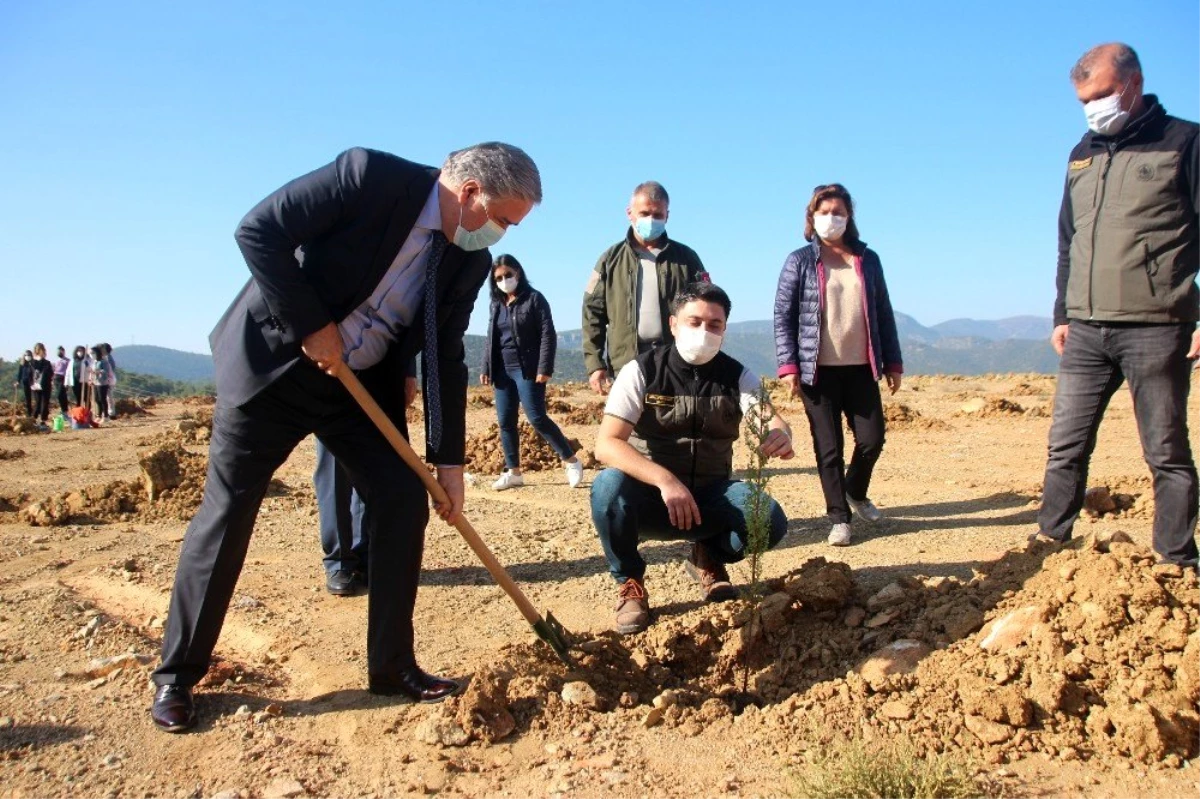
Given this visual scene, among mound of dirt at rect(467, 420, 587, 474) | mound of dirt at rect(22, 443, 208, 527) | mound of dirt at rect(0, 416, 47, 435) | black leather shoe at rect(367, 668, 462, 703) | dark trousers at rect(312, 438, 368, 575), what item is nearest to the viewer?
black leather shoe at rect(367, 668, 462, 703)

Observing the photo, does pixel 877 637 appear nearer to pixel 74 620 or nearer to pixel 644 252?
pixel 644 252

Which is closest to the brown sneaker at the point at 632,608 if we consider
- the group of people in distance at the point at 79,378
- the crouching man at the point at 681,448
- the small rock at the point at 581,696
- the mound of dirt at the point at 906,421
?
the crouching man at the point at 681,448

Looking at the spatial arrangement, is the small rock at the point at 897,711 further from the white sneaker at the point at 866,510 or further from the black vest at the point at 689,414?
the white sneaker at the point at 866,510

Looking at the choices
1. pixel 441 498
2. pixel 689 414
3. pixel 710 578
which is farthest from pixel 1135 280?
pixel 441 498

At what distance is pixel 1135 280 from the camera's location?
13.0 ft

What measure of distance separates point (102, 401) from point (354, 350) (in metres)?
18.8

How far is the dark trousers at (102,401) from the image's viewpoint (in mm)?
19094

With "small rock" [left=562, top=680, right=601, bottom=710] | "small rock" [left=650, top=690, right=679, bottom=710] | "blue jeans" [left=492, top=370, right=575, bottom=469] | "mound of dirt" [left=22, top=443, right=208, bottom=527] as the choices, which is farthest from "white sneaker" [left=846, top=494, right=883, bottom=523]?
"mound of dirt" [left=22, top=443, right=208, bottom=527]

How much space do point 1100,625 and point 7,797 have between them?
345cm

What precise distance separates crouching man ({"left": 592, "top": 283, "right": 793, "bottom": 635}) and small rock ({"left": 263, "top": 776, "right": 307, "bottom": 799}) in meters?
1.60

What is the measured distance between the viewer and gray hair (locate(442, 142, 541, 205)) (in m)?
3.08

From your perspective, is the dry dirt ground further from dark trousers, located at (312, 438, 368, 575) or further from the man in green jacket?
the man in green jacket

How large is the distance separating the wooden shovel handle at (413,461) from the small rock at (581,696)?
347 millimetres

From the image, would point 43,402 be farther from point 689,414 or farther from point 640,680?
point 640,680
